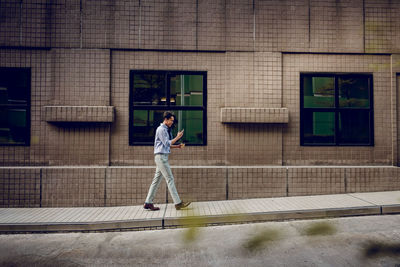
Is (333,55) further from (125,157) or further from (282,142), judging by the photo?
(125,157)

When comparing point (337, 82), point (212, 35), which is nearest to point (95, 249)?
point (212, 35)

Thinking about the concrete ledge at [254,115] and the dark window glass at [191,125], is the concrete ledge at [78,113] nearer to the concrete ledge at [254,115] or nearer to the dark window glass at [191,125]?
the dark window glass at [191,125]

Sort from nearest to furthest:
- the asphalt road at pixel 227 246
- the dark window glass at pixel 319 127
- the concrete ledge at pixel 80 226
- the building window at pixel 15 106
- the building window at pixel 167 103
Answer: the asphalt road at pixel 227 246
the concrete ledge at pixel 80 226
the building window at pixel 15 106
the building window at pixel 167 103
the dark window glass at pixel 319 127

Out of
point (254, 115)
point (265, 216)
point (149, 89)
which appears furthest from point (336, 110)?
point (149, 89)

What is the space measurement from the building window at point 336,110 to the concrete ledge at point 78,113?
4.89m

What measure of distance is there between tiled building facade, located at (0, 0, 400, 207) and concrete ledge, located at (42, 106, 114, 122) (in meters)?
0.02

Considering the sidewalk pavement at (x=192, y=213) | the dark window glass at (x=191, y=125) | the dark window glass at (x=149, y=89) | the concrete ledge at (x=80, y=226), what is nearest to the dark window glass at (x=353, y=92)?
the sidewalk pavement at (x=192, y=213)

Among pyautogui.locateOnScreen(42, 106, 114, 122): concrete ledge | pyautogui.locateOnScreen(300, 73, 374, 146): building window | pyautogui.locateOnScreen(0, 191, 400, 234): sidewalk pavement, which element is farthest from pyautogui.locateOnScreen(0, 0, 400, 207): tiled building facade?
pyautogui.locateOnScreen(0, 191, 400, 234): sidewalk pavement

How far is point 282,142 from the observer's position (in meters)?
7.28

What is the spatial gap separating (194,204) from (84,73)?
409 cm

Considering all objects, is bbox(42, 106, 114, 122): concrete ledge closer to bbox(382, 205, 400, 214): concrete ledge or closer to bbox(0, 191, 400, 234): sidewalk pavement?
bbox(0, 191, 400, 234): sidewalk pavement

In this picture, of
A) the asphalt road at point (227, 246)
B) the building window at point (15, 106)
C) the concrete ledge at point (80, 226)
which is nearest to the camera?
the asphalt road at point (227, 246)

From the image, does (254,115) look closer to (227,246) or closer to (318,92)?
(318,92)

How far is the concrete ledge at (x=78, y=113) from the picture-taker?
673cm
